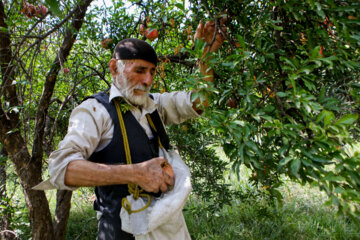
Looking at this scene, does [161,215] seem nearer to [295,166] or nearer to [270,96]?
[295,166]

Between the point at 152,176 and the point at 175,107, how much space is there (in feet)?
2.08

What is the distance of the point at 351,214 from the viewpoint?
86 centimetres

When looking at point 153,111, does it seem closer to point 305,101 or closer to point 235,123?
point 235,123

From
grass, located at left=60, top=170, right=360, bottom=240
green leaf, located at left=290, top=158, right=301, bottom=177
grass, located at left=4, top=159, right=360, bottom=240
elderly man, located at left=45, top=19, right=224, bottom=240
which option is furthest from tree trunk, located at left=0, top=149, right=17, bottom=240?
green leaf, located at left=290, top=158, right=301, bottom=177

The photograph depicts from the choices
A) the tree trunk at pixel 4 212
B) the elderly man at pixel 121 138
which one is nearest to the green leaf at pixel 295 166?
the elderly man at pixel 121 138

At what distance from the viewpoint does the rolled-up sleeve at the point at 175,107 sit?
181 cm

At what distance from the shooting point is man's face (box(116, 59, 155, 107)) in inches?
65.6

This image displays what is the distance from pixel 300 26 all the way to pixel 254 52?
280 mm

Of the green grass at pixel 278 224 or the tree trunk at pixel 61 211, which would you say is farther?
the green grass at pixel 278 224

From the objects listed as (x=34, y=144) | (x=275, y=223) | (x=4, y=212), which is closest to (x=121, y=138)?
(x=34, y=144)

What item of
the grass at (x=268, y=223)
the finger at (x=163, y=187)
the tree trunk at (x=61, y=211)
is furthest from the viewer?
the grass at (x=268, y=223)

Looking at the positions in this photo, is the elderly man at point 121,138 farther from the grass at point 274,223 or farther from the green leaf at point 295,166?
the grass at point 274,223

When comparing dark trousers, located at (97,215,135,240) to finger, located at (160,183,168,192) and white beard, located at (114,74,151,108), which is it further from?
white beard, located at (114,74,151,108)

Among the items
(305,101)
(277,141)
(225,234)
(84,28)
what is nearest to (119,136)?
(277,141)
